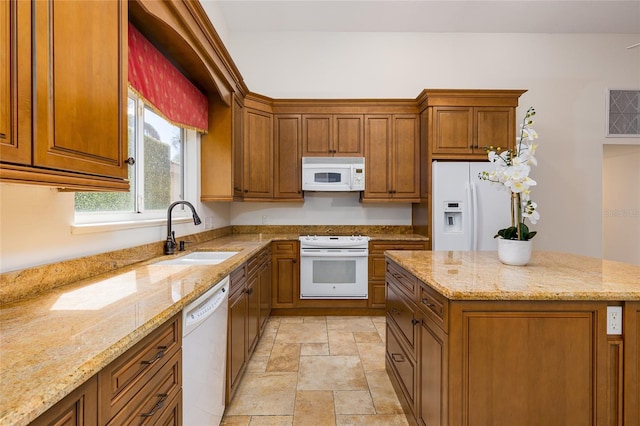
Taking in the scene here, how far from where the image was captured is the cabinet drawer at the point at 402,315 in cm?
166

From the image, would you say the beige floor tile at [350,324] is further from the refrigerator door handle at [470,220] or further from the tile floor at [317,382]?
the refrigerator door handle at [470,220]

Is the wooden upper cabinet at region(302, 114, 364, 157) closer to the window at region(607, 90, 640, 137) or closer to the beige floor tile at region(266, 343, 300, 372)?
the beige floor tile at region(266, 343, 300, 372)

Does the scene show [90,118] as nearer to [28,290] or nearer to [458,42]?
[28,290]

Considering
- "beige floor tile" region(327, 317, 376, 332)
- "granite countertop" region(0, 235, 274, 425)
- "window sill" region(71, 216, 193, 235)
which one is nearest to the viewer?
"granite countertop" region(0, 235, 274, 425)

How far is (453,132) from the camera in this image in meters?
3.38

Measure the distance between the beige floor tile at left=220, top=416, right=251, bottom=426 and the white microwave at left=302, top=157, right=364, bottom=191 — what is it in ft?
7.85

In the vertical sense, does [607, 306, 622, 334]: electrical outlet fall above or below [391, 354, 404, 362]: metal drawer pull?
above

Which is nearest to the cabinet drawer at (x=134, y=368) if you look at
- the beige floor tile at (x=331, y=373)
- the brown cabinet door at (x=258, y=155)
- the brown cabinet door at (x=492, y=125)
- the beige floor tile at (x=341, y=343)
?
the beige floor tile at (x=331, y=373)

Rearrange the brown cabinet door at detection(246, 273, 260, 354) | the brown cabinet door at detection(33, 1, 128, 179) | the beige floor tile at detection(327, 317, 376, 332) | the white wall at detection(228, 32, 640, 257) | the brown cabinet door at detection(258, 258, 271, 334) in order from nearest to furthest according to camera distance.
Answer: the brown cabinet door at detection(33, 1, 128, 179)
the brown cabinet door at detection(246, 273, 260, 354)
the brown cabinet door at detection(258, 258, 271, 334)
the beige floor tile at detection(327, 317, 376, 332)
the white wall at detection(228, 32, 640, 257)

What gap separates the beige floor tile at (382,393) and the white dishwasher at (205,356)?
0.97 metres

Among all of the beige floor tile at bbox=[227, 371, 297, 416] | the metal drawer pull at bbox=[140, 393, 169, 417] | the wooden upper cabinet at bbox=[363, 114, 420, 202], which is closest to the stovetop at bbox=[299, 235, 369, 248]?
the wooden upper cabinet at bbox=[363, 114, 420, 202]

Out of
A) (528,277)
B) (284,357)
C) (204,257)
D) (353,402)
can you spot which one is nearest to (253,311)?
(284,357)

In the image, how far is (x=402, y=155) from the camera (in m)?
3.70

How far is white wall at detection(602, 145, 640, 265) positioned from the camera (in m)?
Result: 4.39
